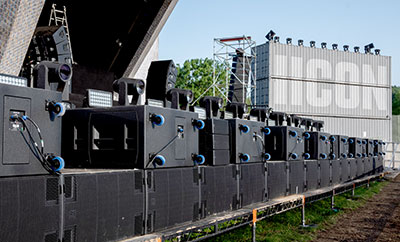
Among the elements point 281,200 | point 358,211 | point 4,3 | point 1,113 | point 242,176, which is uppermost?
point 4,3

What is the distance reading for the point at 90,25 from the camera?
A: 15.1 meters

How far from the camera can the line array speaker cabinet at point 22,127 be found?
3.56 metres

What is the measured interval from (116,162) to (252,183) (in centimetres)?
335

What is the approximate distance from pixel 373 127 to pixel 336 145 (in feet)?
97.5

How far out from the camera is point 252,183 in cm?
795

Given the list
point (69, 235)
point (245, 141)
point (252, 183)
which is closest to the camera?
point (69, 235)

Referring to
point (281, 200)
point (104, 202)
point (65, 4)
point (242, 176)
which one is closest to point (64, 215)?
point (104, 202)

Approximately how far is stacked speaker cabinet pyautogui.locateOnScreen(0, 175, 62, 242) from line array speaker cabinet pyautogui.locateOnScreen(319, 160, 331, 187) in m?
10.1

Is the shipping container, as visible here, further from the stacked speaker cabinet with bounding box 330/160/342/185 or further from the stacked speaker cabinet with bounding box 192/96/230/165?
the stacked speaker cabinet with bounding box 192/96/230/165

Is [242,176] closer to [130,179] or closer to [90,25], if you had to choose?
[130,179]

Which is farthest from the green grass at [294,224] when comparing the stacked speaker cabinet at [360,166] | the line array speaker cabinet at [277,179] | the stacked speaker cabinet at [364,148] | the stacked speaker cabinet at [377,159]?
the stacked speaker cabinet at [377,159]

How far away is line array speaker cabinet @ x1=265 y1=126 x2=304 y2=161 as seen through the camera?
10070 millimetres

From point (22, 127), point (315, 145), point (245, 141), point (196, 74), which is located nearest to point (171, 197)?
point (22, 127)

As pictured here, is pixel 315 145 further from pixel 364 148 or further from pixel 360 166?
pixel 364 148
